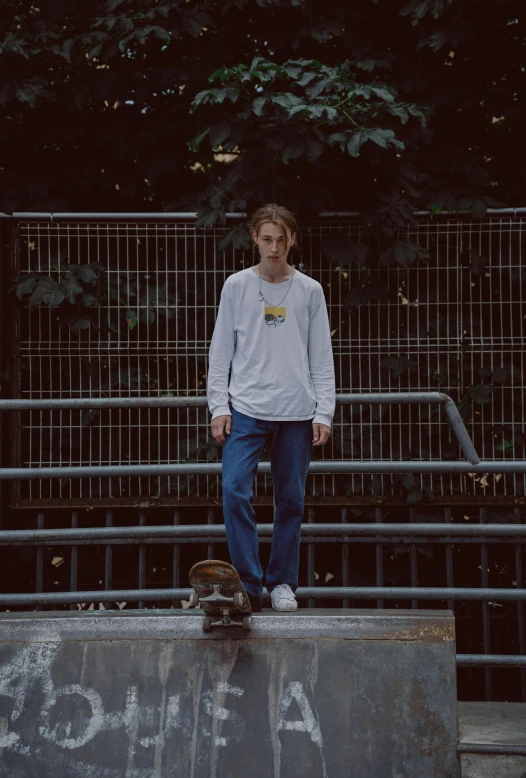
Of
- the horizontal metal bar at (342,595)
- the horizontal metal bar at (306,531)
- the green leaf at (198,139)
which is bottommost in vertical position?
the horizontal metal bar at (342,595)

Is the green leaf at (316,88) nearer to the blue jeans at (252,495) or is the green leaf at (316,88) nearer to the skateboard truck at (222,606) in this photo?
the blue jeans at (252,495)

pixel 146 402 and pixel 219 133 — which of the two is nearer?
pixel 146 402

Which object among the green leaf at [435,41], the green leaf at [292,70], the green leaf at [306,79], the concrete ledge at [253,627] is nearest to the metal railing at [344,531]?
the concrete ledge at [253,627]

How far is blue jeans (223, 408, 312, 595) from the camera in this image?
14.2ft

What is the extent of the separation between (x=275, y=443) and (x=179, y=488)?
2188mm

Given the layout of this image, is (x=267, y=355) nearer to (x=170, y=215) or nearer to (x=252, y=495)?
(x=252, y=495)

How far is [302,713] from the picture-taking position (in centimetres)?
399

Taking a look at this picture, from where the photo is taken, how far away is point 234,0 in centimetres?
671

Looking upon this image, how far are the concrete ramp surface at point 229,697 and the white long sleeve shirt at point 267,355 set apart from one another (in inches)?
39.7

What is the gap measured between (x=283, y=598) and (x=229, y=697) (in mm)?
589

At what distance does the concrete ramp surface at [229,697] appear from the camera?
3.92 meters

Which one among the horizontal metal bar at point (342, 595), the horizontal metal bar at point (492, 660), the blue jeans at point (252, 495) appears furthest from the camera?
the horizontal metal bar at point (342, 595)

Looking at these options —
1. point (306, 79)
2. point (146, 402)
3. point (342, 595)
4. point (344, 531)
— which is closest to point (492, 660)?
point (342, 595)

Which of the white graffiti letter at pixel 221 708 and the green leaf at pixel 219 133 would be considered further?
the green leaf at pixel 219 133
